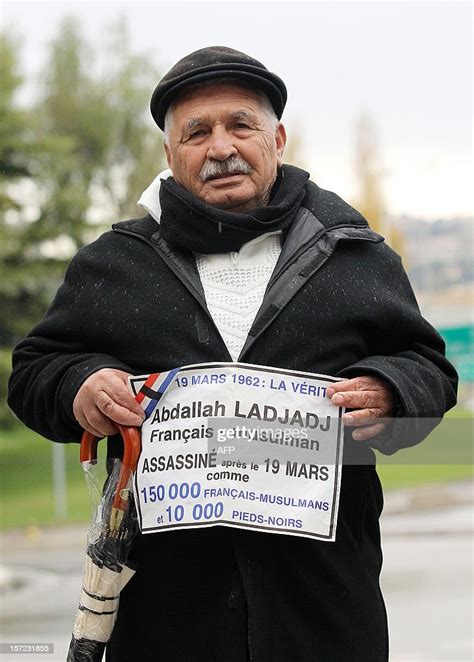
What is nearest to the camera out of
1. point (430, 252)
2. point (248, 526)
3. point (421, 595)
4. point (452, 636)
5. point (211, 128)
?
point (248, 526)

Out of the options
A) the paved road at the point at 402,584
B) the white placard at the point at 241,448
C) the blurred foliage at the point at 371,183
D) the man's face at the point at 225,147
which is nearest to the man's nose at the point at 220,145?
the man's face at the point at 225,147

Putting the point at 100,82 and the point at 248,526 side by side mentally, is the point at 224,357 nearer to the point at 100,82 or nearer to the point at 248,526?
the point at 248,526

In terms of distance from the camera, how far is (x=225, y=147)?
114 inches

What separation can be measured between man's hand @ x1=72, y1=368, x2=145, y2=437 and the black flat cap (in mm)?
706

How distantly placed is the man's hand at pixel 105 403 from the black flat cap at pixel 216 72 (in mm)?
706

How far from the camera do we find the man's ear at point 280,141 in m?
3.11

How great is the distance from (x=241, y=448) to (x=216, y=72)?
885 mm

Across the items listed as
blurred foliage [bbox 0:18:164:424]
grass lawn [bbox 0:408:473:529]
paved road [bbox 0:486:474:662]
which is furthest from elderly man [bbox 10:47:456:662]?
blurred foliage [bbox 0:18:164:424]

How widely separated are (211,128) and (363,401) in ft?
2.48

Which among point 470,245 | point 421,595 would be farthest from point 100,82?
point 421,595

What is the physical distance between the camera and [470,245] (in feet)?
116

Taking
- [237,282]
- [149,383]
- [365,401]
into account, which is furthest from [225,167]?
[365,401]

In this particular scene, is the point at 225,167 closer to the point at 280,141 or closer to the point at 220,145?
the point at 220,145

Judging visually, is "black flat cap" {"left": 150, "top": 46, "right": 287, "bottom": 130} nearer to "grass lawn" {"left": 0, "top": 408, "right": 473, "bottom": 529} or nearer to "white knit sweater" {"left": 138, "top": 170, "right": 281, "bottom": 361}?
"white knit sweater" {"left": 138, "top": 170, "right": 281, "bottom": 361}
